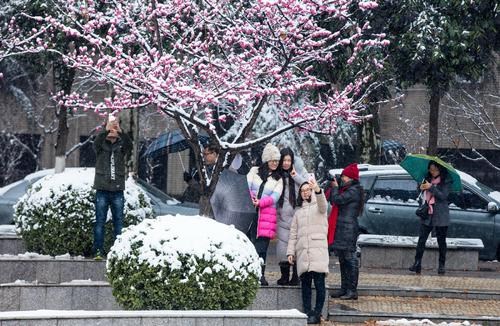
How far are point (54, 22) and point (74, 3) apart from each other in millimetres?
1885

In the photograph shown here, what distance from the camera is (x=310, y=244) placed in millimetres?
13234

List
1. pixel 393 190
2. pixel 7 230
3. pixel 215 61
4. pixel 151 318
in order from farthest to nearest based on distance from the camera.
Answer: pixel 393 190 < pixel 7 230 < pixel 215 61 < pixel 151 318

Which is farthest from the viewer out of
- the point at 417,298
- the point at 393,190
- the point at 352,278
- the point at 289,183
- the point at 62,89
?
the point at 62,89

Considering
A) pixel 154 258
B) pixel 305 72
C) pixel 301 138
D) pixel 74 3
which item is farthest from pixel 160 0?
pixel 301 138

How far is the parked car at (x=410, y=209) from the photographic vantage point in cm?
2125

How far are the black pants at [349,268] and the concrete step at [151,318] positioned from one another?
3.64 meters

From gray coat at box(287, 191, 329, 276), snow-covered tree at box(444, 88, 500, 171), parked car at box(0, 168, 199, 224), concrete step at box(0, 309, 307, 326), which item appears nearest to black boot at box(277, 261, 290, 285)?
gray coat at box(287, 191, 329, 276)

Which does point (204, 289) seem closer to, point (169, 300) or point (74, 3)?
point (169, 300)

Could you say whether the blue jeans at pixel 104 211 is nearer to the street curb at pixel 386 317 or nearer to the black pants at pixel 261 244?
the black pants at pixel 261 244

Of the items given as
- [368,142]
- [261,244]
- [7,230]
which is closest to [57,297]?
[261,244]

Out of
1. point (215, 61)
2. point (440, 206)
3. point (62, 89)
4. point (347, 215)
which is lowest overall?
point (347, 215)

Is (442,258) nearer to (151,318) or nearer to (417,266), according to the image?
(417,266)

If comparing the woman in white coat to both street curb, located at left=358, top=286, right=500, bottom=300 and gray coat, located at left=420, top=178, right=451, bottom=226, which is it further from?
gray coat, located at left=420, top=178, right=451, bottom=226

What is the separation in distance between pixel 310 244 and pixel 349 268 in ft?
5.37
